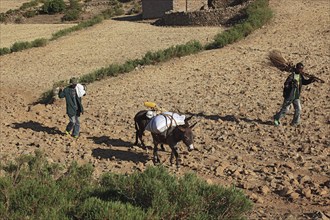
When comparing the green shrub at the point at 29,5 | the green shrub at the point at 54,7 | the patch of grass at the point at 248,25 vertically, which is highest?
the patch of grass at the point at 248,25

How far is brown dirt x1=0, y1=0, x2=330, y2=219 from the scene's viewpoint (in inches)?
324

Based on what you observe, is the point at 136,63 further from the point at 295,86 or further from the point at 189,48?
the point at 295,86

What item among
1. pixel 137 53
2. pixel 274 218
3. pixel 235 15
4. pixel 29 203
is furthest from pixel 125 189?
pixel 235 15

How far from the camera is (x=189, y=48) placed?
61.9 ft

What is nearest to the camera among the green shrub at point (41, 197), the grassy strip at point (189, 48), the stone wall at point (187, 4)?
the green shrub at point (41, 197)

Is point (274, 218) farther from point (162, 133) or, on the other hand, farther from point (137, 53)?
point (137, 53)

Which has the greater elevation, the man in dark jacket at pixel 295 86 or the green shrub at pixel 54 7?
the man in dark jacket at pixel 295 86

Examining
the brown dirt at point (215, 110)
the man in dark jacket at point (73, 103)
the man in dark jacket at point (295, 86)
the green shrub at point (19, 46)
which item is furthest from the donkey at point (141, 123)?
the green shrub at point (19, 46)

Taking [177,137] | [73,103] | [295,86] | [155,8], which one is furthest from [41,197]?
[155,8]

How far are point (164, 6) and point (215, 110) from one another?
2018 cm

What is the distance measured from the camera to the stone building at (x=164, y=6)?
101ft

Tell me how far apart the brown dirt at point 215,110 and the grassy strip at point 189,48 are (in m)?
0.44

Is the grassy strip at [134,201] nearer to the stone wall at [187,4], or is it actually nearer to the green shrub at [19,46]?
the green shrub at [19,46]

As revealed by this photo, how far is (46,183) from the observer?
6.47 metres
